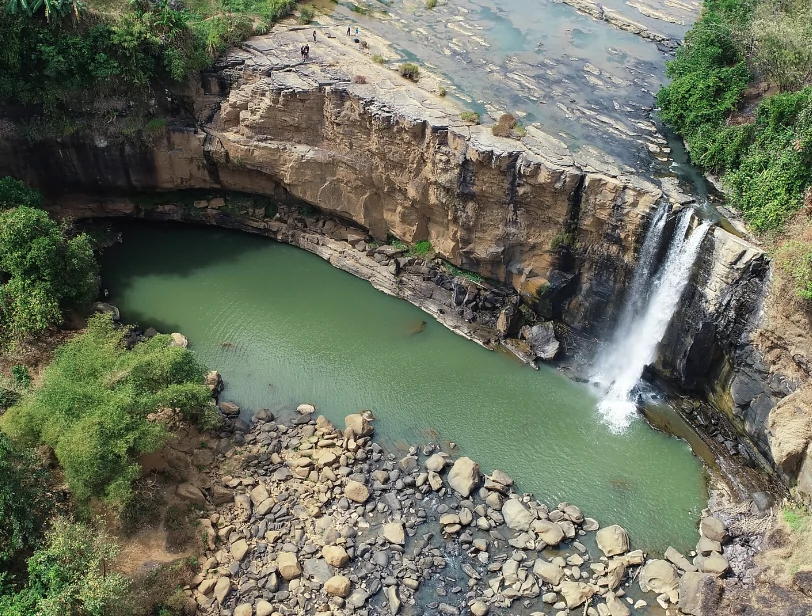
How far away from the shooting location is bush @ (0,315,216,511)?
13.8 metres

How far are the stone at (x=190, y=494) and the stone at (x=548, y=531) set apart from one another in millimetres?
8763

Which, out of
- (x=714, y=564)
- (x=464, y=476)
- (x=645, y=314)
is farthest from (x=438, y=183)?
(x=714, y=564)

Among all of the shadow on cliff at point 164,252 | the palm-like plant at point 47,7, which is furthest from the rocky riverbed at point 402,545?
the palm-like plant at point 47,7

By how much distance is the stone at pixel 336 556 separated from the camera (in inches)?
593

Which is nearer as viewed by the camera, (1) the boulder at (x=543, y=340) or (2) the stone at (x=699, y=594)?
(2) the stone at (x=699, y=594)

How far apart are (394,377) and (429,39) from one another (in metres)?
16.2

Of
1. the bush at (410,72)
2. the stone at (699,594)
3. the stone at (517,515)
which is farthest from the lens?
the bush at (410,72)

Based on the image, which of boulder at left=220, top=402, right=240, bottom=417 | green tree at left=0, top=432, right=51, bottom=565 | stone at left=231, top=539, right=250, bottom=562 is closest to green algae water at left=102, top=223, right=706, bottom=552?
boulder at left=220, top=402, right=240, bottom=417

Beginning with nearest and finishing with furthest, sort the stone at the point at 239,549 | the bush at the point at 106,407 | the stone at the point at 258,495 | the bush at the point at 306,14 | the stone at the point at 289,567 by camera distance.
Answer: the bush at the point at 106,407 → the stone at the point at 289,567 → the stone at the point at 239,549 → the stone at the point at 258,495 → the bush at the point at 306,14

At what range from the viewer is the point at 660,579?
1489cm

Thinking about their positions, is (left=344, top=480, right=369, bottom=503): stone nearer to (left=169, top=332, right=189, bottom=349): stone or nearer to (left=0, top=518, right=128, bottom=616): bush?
(left=0, top=518, right=128, bottom=616): bush

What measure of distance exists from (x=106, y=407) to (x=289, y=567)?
5854 mm

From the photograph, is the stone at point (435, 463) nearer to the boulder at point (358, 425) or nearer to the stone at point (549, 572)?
the boulder at point (358, 425)

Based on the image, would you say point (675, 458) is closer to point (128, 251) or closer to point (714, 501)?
point (714, 501)
